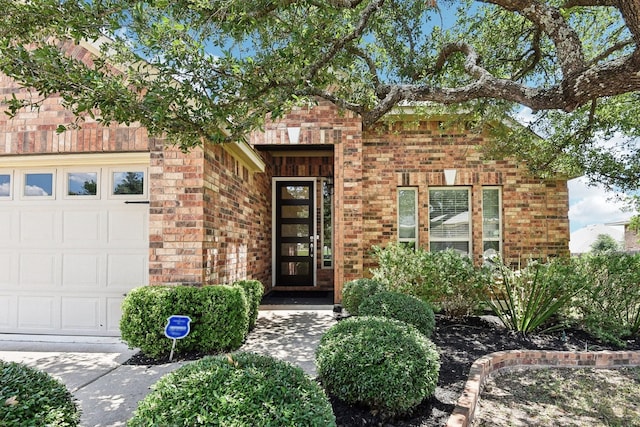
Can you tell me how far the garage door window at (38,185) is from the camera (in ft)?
18.4

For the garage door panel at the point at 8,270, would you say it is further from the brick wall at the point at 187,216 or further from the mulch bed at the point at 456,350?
the mulch bed at the point at 456,350

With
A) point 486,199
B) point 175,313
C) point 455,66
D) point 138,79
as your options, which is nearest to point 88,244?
point 175,313

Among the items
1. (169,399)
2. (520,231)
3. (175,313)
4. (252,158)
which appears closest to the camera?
(169,399)

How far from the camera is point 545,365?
14.9 ft

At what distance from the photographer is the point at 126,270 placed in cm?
537

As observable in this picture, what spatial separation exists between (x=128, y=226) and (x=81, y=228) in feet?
2.47

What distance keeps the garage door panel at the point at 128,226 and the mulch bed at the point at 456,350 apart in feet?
5.53

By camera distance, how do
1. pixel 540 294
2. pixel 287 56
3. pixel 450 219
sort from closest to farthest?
pixel 287 56
pixel 540 294
pixel 450 219

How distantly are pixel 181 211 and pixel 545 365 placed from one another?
16.2 feet

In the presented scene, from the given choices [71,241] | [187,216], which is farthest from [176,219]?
[71,241]

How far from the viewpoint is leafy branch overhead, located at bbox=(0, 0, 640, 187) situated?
3.26m

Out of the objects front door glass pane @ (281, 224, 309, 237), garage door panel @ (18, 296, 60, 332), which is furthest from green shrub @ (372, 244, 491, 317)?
garage door panel @ (18, 296, 60, 332)

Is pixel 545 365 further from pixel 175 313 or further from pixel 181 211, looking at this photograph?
pixel 181 211

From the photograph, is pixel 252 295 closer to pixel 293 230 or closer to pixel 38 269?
pixel 38 269
